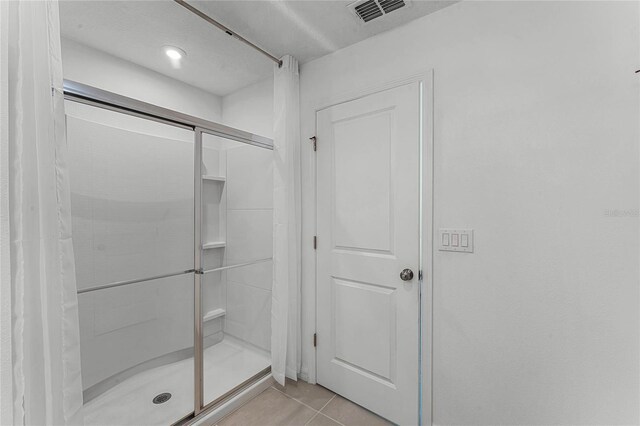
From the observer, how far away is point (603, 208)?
116cm

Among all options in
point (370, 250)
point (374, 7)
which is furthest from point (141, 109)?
point (370, 250)

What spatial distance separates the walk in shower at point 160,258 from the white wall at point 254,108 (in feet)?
0.68

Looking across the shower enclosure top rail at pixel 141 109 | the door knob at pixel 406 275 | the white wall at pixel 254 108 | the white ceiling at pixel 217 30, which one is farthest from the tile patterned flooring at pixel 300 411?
the white ceiling at pixel 217 30

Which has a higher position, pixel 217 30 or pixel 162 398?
pixel 217 30

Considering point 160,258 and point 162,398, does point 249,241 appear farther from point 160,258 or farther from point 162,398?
point 162,398

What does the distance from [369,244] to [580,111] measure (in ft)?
3.96

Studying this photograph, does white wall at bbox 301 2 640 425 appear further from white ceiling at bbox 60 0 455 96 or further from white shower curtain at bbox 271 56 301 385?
white shower curtain at bbox 271 56 301 385

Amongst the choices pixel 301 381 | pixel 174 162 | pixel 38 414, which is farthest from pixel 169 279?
pixel 301 381

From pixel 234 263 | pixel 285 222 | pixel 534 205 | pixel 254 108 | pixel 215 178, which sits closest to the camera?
pixel 534 205

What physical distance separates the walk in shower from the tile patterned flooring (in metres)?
0.16

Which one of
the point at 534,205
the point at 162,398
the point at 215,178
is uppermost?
the point at 215,178

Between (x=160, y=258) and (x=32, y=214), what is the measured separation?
0.86 metres

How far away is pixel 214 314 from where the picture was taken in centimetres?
176

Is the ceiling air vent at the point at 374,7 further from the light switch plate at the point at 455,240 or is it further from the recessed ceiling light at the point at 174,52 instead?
the light switch plate at the point at 455,240
